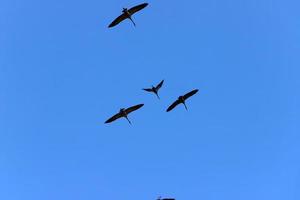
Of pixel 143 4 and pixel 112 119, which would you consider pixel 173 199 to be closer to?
pixel 112 119

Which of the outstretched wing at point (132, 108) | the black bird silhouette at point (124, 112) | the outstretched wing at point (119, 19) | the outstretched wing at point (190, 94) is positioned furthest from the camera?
the outstretched wing at point (190, 94)

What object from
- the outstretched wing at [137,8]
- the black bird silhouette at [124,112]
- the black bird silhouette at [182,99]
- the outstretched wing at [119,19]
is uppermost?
the outstretched wing at [137,8]

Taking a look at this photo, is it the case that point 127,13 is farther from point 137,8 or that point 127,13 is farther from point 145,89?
point 145,89

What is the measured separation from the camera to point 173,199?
85.1 meters

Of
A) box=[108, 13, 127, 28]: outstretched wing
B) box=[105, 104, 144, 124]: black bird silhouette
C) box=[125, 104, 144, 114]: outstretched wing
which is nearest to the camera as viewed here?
box=[108, 13, 127, 28]: outstretched wing

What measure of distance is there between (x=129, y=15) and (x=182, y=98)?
13324 mm

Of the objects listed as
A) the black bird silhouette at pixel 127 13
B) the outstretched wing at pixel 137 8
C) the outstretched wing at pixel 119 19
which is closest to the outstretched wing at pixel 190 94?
the black bird silhouette at pixel 127 13

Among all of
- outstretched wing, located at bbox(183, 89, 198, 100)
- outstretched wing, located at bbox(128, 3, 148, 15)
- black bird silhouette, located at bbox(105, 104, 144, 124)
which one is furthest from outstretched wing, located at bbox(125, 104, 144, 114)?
outstretched wing, located at bbox(128, 3, 148, 15)

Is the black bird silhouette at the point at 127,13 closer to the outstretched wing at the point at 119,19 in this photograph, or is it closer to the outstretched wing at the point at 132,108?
the outstretched wing at the point at 119,19

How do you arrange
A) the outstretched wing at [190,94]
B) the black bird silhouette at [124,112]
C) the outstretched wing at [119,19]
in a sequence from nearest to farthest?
1. the outstretched wing at [119,19]
2. the black bird silhouette at [124,112]
3. the outstretched wing at [190,94]

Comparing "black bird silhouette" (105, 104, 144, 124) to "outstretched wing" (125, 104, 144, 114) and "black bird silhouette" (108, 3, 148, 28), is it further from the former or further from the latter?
"black bird silhouette" (108, 3, 148, 28)

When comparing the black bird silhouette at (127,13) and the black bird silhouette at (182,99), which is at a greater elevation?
the black bird silhouette at (127,13)

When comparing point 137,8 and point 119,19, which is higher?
point 137,8

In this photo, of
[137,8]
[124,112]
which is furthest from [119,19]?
[124,112]
